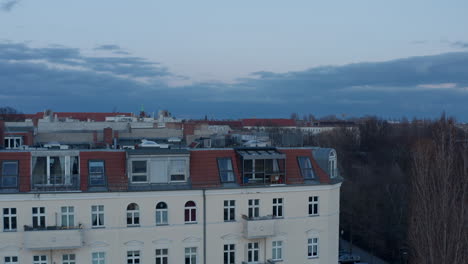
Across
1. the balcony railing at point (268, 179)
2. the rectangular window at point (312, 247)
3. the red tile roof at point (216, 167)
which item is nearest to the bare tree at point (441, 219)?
the rectangular window at point (312, 247)

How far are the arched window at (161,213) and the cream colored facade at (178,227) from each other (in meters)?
0.24

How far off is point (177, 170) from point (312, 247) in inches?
350

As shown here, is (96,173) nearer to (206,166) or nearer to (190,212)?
(190,212)

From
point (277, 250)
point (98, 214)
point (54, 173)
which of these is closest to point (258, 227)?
point (277, 250)

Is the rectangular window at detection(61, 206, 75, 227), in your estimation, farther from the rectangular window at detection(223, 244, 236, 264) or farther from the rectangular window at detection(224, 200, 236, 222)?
the rectangular window at detection(223, 244, 236, 264)

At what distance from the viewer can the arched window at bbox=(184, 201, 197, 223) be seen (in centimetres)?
2336

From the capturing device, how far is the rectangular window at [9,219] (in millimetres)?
20984

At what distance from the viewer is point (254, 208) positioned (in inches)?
955

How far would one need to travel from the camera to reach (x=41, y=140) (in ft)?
134

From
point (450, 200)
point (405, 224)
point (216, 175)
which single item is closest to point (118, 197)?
point (216, 175)

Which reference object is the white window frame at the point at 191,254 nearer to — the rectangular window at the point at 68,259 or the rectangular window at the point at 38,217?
the rectangular window at the point at 68,259

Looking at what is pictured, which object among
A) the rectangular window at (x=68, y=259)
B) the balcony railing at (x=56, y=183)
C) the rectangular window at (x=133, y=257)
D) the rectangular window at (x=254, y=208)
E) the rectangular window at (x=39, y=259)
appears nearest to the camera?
the rectangular window at (x=39, y=259)

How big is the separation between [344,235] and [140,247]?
31.7 meters

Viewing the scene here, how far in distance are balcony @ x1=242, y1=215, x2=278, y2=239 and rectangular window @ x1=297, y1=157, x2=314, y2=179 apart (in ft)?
11.4
